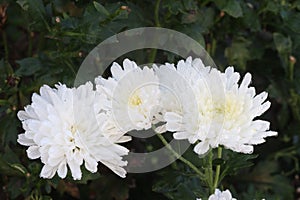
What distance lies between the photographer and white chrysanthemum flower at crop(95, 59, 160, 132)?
119 cm

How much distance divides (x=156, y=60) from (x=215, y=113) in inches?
23.5

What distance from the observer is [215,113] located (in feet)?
3.96

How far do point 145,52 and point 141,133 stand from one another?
0.45 m

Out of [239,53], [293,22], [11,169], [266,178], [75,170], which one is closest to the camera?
[75,170]

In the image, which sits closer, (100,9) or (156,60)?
(100,9)

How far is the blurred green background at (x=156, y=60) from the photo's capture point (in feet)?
4.90

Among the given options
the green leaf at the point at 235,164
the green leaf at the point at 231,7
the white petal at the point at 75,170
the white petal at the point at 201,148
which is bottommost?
the green leaf at the point at 235,164

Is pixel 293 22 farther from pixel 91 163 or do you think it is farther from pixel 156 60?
pixel 91 163

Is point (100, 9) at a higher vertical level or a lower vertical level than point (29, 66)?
higher

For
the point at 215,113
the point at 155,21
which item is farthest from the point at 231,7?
the point at 215,113

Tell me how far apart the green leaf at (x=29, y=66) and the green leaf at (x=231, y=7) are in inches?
20.2

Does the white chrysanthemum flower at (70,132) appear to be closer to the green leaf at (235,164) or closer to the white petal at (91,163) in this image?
the white petal at (91,163)

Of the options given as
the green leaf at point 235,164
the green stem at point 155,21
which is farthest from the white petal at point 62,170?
the green stem at point 155,21

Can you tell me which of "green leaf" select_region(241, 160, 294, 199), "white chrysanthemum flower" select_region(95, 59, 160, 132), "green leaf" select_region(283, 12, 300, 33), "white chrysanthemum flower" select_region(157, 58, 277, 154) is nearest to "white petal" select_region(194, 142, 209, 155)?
"white chrysanthemum flower" select_region(157, 58, 277, 154)
